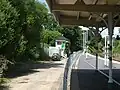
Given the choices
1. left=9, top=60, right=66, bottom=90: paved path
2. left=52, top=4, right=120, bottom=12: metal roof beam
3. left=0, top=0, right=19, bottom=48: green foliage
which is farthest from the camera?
left=0, top=0, right=19, bottom=48: green foliage

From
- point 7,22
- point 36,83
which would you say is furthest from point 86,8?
point 7,22

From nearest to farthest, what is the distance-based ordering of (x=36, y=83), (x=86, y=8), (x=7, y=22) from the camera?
(x=86, y=8) < (x=36, y=83) < (x=7, y=22)

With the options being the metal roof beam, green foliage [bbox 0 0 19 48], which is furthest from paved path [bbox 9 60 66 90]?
the metal roof beam

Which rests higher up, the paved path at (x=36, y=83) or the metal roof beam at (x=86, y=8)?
the metal roof beam at (x=86, y=8)

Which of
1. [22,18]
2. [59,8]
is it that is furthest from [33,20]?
[59,8]

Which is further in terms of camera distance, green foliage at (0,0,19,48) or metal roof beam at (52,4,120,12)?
green foliage at (0,0,19,48)

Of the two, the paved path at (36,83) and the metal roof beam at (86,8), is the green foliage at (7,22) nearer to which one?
the paved path at (36,83)

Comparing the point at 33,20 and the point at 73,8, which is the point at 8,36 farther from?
the point at 33,20

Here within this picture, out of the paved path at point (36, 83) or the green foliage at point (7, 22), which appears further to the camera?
the green foliage at point (7, 22)

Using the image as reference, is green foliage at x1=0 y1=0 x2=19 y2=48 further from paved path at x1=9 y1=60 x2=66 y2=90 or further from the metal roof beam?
the metal roof beam

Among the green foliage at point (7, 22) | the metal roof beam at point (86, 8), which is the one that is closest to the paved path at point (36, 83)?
the green foliage at point (7, 22)

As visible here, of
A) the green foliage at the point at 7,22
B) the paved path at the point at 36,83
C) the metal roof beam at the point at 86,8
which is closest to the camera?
the paved path at the point at 36,83

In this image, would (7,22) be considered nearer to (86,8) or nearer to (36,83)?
(36,83)

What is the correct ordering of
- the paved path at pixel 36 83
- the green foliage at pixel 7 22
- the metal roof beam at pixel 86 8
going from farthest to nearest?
1. the green foliage at pixel 7 22
2. the metal roof beam at pixel 86 8
3. the paved path at pixel 36 83
